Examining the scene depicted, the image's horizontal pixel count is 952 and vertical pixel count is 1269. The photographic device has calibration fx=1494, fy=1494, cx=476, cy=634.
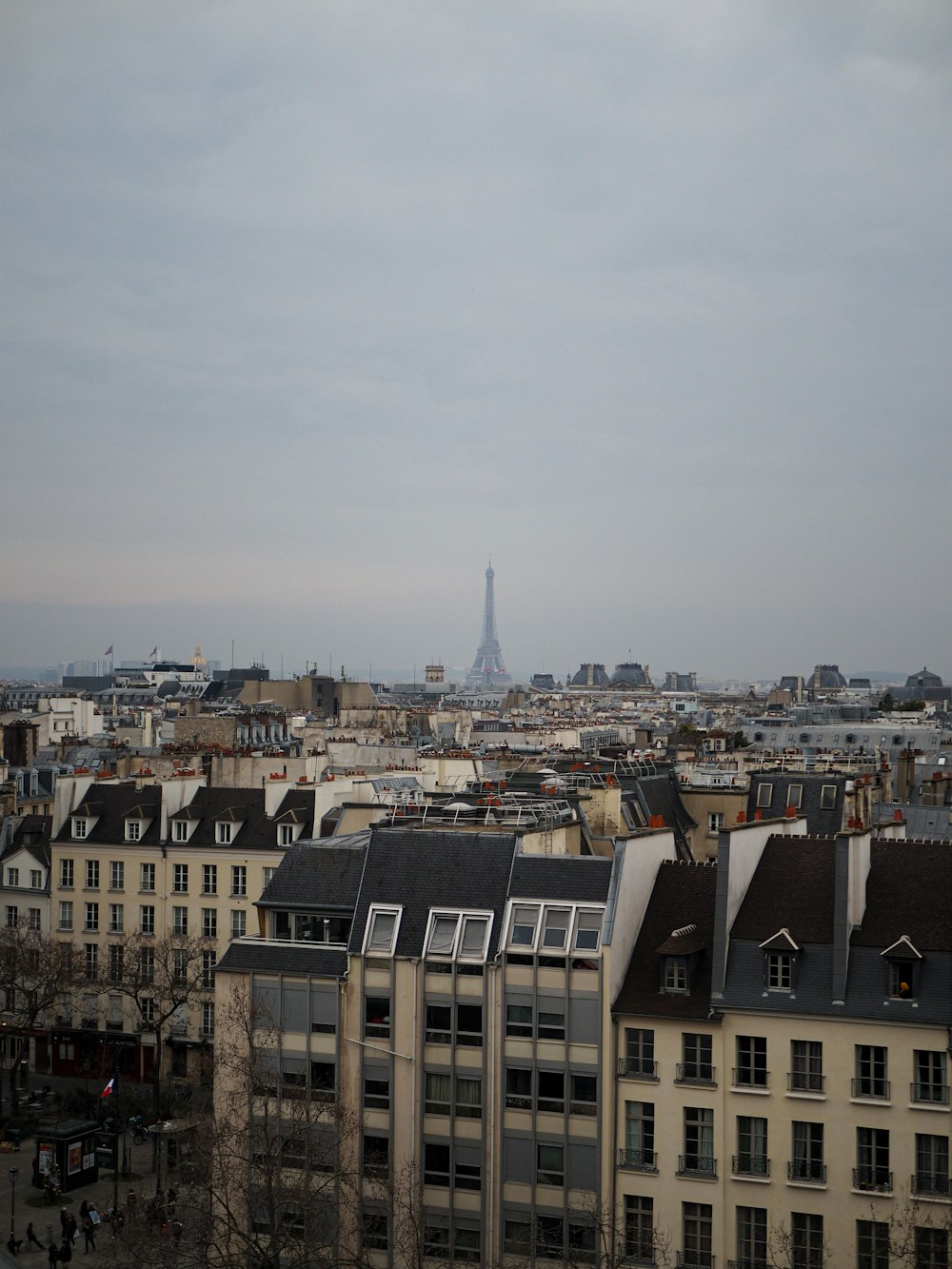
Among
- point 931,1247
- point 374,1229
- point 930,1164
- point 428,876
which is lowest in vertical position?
point 374,1229

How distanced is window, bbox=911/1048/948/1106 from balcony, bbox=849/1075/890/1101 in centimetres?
61

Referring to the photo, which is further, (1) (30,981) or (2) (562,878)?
(1) (30,981)

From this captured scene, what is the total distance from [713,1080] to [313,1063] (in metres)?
9.59

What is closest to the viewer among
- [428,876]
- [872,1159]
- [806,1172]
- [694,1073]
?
[872,1159]

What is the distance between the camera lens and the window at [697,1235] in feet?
107

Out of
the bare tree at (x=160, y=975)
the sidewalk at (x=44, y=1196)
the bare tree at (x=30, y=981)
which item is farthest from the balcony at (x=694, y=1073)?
the bare tree at (x=30, y=981)

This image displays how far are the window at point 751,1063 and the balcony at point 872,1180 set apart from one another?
2626 millimetres

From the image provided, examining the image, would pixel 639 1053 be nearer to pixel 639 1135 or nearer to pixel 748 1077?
pixel 639 1135

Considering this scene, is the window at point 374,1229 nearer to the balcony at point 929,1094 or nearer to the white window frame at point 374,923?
the white window frame at point 374,923

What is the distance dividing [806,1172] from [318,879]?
542 inches

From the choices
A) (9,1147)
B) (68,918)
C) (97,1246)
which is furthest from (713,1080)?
(68,918)

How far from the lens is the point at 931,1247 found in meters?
30.5

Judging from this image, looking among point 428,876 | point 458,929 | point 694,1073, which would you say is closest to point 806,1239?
point 694,1073

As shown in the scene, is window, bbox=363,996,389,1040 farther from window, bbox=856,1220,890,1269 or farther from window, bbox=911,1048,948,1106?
window, bbox=911,1048,948,1106
